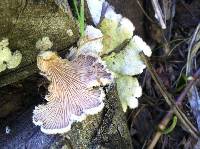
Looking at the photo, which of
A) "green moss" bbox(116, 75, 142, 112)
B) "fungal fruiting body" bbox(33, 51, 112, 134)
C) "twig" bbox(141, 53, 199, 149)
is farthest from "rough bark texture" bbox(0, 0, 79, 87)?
"twig" bbox(141, 53, 199, 149)

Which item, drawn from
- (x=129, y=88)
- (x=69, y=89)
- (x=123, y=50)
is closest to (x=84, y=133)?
(x=69, y=89)

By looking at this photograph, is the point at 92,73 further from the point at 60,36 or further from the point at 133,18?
the point at 133,18

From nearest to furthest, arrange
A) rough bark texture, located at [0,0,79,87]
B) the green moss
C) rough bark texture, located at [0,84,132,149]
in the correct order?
rough bark texture, located at [0,0,79,87], rough bark texture, located at [0,84,132,149], the green moss

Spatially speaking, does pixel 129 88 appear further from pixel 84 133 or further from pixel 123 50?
pixel 84 133

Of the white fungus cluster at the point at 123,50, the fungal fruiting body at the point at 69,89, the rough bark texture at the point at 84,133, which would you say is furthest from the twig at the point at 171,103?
the fungal fruiting body at the point at 69,89

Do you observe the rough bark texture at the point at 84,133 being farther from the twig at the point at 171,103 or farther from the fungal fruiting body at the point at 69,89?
the twig at the point at 171,103

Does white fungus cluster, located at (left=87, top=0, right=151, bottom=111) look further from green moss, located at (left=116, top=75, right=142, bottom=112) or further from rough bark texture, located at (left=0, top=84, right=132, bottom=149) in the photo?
rough bark texture, located at (left=0, top=84, right=132, bottom=149)
